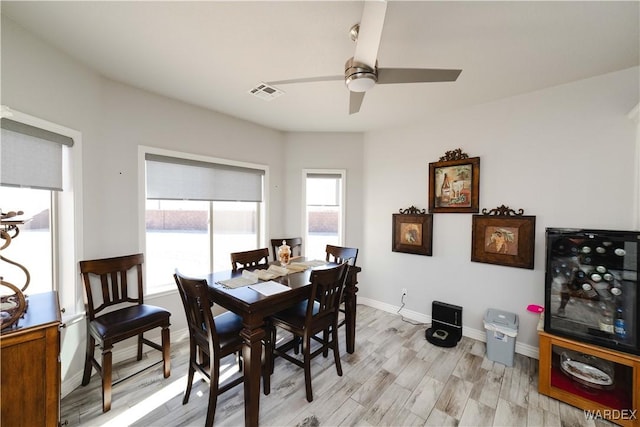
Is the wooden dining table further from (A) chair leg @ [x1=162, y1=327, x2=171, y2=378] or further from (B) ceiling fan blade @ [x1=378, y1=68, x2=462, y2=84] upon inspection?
(B) ceiling fan blade @ [x1=378, y1=68, x2=462, y2=84]

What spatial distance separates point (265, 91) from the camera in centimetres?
246

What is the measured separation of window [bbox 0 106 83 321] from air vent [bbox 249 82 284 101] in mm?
1541

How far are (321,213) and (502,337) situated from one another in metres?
2.64

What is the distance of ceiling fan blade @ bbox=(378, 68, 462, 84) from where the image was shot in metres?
1.38

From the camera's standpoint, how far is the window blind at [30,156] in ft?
5.04

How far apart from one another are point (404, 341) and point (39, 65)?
4036 millimetres

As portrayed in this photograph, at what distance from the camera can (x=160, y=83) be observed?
2.35 m

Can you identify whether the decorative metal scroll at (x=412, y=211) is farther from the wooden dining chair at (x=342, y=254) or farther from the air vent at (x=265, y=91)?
the air vent at (x=265, y=91)

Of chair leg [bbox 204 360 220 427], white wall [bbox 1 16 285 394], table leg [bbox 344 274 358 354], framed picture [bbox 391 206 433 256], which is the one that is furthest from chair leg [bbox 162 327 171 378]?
framed picture [bbox 391 206 433 256]

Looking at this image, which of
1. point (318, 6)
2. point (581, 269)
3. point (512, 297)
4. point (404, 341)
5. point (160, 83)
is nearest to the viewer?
point (318, 6)

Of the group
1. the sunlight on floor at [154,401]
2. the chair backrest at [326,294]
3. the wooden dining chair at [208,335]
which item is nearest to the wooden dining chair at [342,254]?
the chair backrest at [326,294]

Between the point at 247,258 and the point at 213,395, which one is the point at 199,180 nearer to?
the point at 247,258

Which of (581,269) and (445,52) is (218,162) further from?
(581,269)

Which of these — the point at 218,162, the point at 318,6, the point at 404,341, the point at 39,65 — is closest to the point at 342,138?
the point at 218,162
